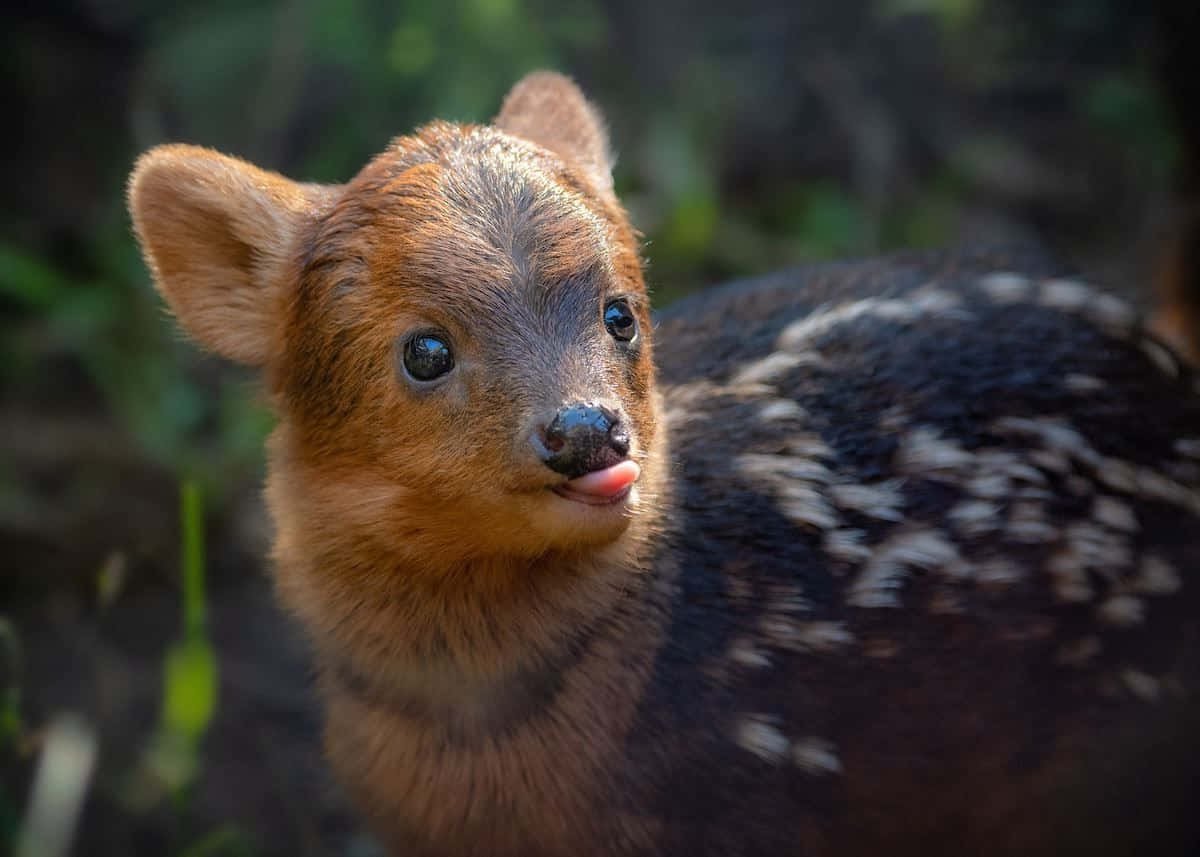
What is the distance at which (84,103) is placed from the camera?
281 inches

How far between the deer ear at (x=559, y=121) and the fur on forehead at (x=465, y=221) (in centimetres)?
42

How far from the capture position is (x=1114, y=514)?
3.91 metres

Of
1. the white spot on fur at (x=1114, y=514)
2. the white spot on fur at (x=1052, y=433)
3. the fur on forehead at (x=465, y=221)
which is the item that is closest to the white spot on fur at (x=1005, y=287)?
the white spot on fur at (x=1052, y=433)

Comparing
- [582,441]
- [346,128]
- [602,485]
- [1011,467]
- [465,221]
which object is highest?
[346,128]

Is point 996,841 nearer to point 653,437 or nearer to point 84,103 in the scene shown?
point 653,437

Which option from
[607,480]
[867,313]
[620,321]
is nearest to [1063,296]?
[867,313]

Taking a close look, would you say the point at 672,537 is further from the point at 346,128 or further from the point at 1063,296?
the point at 346,128

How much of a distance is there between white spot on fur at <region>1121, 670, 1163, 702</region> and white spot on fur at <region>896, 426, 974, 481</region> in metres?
0.73

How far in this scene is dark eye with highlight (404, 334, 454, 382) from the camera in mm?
3293

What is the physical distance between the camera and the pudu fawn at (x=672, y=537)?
131 inches

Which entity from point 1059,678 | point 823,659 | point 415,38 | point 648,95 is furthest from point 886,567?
point 648,95

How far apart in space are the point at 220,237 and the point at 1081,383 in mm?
2443

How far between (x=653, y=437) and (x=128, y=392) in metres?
3.84

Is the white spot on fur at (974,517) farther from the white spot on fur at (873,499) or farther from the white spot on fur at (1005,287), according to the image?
the white spot on fur at (1005,287)
